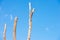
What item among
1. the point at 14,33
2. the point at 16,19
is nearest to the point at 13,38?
the point at 14,33

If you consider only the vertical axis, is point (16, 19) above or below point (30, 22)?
above

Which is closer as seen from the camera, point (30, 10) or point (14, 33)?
point (30, 10)

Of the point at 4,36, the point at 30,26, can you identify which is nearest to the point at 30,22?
the point at 30,26

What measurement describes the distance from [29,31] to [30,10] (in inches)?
35.0

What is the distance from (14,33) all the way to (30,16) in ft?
5.52

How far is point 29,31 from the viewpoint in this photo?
7602 mm

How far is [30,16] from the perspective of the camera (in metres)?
7.43

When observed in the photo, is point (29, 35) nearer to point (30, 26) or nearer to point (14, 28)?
point (30, 26)

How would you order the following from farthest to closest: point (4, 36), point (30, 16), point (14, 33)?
point (4, 36)
point (14, 33)
point (30, 16)

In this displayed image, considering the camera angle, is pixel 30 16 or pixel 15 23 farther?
pixel 15 23

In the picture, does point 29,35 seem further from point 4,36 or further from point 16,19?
point 4,36

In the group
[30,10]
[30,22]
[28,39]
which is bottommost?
[28,39]

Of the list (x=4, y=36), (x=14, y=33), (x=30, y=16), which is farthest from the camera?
(x=4, y=36)

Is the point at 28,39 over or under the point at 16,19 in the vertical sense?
under
